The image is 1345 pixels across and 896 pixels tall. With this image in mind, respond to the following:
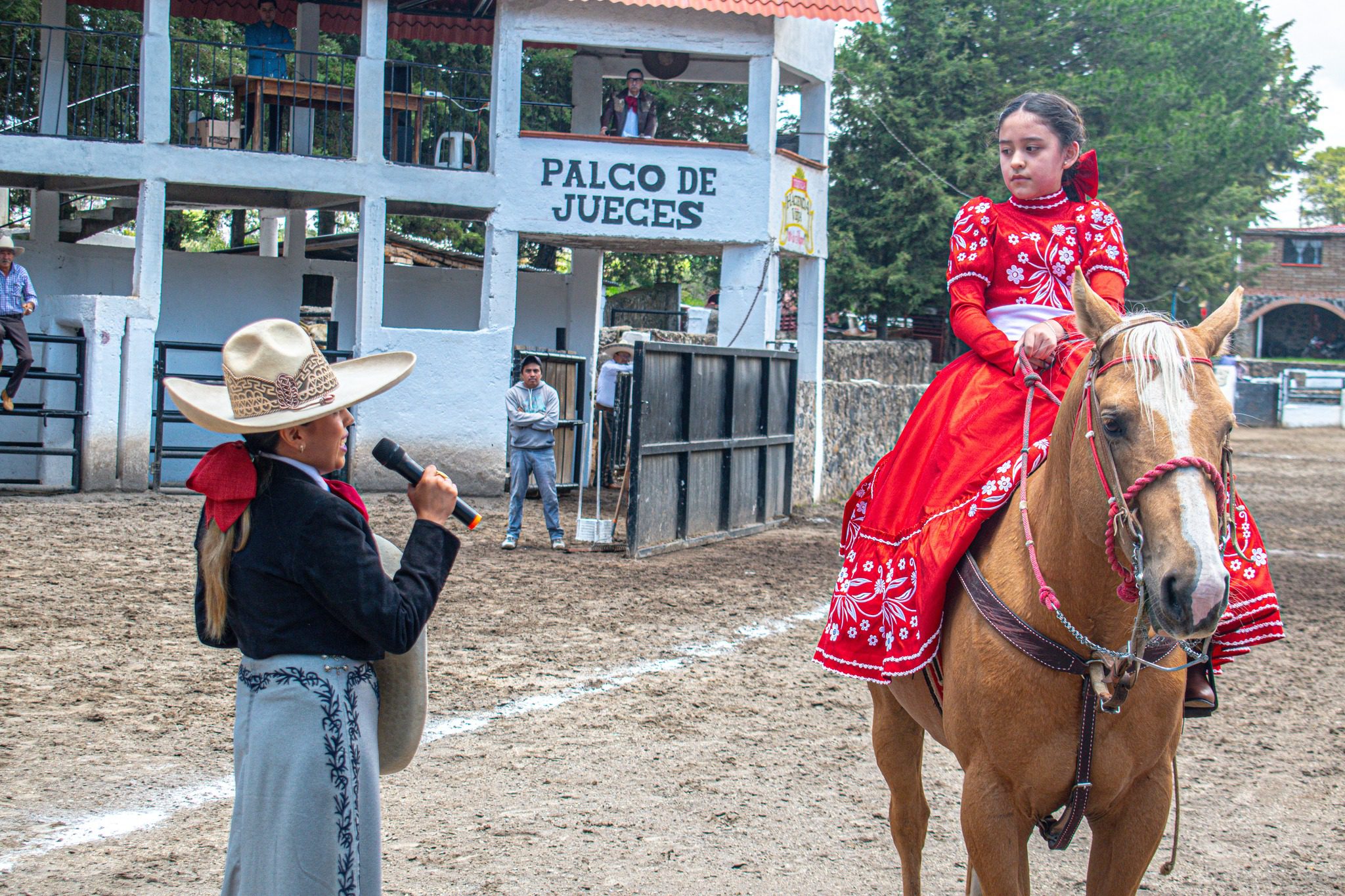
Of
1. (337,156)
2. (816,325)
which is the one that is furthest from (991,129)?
(337,156)

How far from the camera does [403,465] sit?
8.92ft

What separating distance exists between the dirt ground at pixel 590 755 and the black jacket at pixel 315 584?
5.85ft

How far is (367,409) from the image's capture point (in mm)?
15133

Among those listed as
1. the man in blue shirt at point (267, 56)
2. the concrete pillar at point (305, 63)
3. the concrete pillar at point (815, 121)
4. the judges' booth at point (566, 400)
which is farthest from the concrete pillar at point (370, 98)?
the concrete pillar at point (815, 121)

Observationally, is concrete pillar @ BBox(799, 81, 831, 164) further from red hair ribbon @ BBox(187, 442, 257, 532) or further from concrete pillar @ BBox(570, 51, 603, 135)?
red hair ribbon @ BBox(187, 442, 257, 532)

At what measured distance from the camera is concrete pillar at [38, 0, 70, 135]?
15578 millimetres

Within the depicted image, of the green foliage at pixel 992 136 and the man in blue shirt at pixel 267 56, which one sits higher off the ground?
the green foliage at pixel 992 136

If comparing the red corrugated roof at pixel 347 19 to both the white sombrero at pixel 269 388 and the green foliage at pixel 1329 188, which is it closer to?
the white sombrero at pixel 269 388

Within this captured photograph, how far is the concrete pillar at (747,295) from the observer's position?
52.0 ft

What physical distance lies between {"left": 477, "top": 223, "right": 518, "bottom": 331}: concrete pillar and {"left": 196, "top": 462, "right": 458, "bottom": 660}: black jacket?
43.8ft

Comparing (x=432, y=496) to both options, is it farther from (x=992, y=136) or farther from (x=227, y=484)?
(x=992, y=136)

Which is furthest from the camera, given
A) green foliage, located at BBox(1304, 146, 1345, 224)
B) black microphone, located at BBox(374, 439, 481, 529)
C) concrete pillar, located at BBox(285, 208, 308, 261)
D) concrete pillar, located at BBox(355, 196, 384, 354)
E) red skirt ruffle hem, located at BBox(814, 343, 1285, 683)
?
green foliage, located at BBox(1304, 146, 1345, 224)

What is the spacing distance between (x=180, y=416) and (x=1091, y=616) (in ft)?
48.9

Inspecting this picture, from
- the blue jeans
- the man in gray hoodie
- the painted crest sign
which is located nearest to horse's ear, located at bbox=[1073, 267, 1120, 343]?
the blue jeans
